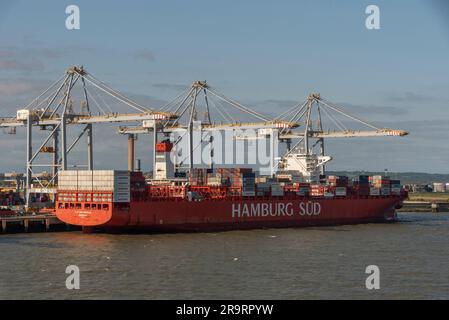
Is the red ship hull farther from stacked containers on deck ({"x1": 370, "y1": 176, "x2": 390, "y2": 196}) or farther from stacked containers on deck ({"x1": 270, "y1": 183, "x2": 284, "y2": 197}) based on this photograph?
stacked containers on deck ({"x1": 370, "y1": 176, "x2": 390, "y2": 196})

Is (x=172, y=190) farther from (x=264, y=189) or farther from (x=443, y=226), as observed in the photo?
(x=443, y=226)

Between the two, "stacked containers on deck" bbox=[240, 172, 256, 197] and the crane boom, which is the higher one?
the crane boom

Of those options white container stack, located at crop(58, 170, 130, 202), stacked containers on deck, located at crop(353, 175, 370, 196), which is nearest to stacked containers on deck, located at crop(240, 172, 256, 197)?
white container stack, located at crop(58, 170, 130, 202)

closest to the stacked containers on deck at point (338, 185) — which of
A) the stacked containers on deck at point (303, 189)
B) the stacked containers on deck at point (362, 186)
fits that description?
the stacked containers on deck at point (362, 186)

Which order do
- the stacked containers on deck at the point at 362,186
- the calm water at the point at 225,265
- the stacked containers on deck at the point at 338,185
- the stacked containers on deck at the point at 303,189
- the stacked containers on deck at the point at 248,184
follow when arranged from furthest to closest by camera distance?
the stacked containers on deck at the point at 362,186
the stacked containers on deck at the point at 338,185
the stacked containers on deck at the point at 303,189
the stacked containers on deck at the point at 248,184
the calm water at the point at 225,265

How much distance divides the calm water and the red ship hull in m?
1.68

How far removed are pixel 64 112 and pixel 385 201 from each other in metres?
36.2

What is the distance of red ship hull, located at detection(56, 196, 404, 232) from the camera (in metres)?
60.2

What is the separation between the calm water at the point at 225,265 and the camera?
34531mm
